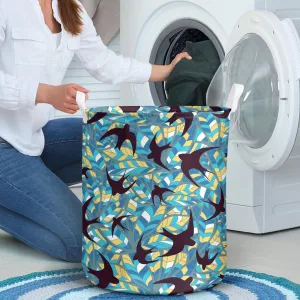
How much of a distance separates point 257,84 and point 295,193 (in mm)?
430

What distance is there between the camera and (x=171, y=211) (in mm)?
1416

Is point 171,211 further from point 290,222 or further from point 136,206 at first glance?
point 290,222

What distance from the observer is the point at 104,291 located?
4.89 feet

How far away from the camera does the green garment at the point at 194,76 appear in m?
1.94

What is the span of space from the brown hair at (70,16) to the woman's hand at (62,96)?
28 centimetres

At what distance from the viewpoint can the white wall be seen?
10.2 feet

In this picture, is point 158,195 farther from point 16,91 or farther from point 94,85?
point 94,85

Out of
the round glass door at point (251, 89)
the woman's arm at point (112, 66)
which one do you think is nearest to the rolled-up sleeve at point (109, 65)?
the woman's arm at point (112, 66)

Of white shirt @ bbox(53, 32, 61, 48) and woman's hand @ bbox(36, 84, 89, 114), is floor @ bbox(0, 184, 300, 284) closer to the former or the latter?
woman's hand @ bbox(36, 84, 89, 114)

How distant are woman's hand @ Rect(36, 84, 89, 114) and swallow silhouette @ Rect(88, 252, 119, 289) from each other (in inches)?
13.1

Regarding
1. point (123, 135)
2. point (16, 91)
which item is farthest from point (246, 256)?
point (16, 91)

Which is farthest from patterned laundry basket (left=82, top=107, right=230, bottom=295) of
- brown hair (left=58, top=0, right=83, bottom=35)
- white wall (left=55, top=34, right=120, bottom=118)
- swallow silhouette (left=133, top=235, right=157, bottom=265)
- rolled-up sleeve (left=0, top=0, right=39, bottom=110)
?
white wall (left=55, top=34, right=120, bottom=118)

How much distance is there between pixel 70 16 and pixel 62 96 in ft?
1.22

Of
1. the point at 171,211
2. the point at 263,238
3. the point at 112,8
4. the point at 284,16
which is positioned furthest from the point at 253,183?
the point at 112,8
